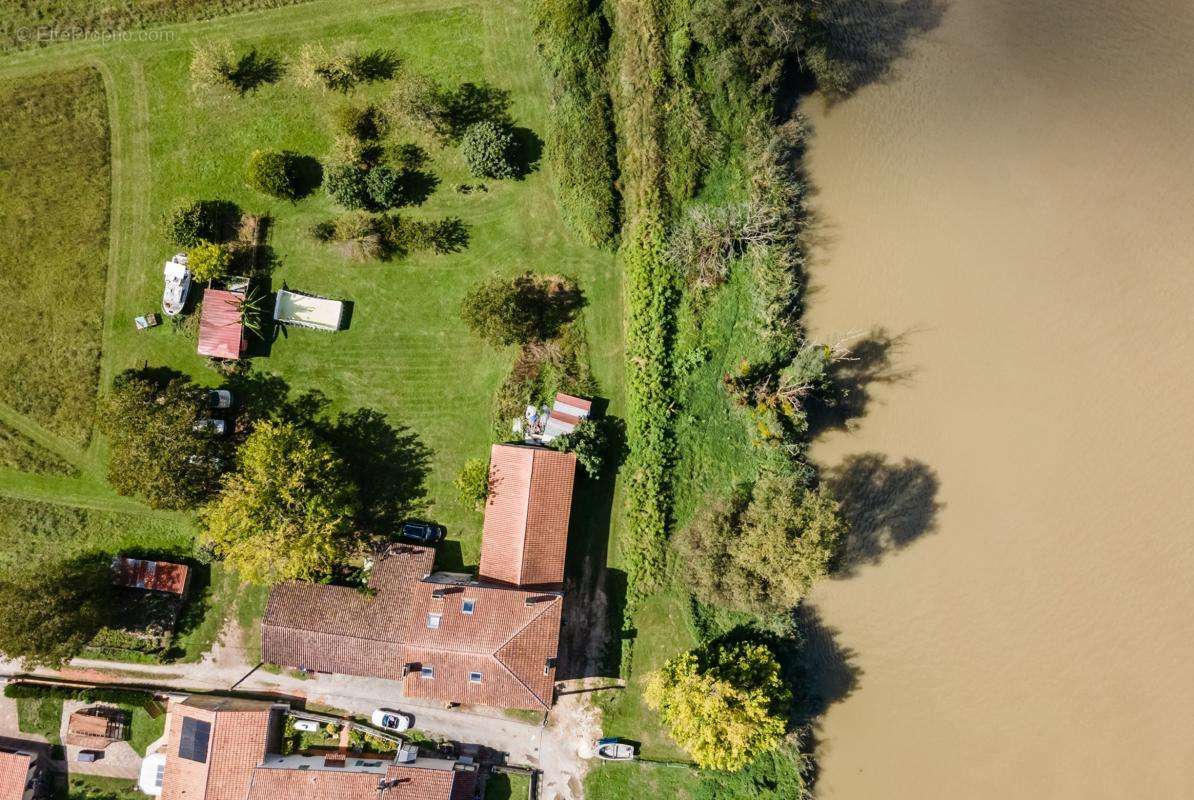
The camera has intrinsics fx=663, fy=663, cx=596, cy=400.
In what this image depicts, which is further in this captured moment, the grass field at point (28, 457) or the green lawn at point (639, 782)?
the grass field at point (28, 457)

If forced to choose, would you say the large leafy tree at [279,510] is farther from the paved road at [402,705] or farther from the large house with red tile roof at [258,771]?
the large house with red tile roof at [258,771]

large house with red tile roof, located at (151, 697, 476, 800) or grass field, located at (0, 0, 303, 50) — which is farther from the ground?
grass field, located at (0, 0, 303, 50)

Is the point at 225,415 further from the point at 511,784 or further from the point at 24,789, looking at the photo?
the point at 511,784

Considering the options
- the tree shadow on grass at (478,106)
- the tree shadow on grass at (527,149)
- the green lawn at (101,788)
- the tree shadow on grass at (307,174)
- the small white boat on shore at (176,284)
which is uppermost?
the tree shadow on grass at (478,106)

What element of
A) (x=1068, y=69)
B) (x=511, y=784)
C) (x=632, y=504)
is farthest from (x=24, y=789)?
(x=1068, y=69)

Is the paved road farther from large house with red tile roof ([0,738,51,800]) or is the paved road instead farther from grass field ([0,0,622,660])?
large house with red tile roof ([0,738,51,800])

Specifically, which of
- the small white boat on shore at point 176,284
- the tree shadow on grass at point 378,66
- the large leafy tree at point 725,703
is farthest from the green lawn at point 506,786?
the tree shadow on grass at point 378,66

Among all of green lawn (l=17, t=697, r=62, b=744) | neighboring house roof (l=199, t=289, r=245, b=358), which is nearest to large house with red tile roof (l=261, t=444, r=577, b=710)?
neighboring house roof (l=199, t=289, r=245, b=358)
